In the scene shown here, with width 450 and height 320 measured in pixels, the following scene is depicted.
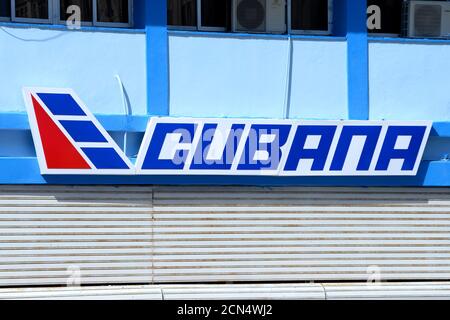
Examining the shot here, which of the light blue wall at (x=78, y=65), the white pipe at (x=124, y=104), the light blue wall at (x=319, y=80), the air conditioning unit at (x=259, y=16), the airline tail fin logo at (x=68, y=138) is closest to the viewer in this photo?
the airline tail fin logo at (x=68, y=138)

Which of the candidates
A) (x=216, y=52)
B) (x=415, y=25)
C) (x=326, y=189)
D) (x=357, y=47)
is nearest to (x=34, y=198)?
(x=216, y=52)

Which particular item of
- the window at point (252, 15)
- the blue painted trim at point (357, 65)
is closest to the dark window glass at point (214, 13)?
the window at point (252, 15)

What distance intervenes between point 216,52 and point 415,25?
8.65 feet

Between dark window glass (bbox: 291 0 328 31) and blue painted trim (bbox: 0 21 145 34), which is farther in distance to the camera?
dark window glass (bbox: 291 0 328 31)

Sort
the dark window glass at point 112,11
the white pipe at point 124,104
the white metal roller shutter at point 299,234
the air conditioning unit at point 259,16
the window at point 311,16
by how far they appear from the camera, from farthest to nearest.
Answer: the window at point 311,16, the air conditioning unit at point 259,16, the dark window glass at point 112,11, the white metal roller shutter at point 299,234, the white pipe at point 124,104

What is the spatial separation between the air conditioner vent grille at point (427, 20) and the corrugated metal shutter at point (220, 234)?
1990 millimetres

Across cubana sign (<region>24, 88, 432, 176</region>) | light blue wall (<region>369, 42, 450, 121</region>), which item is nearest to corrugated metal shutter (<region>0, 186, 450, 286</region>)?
cubana sign (<region>24, 88, 432, 176</region>)

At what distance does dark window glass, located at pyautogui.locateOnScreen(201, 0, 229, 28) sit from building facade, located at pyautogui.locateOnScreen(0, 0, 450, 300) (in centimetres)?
2

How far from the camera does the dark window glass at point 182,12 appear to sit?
11805 millimetres

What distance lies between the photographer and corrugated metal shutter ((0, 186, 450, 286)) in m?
11.1

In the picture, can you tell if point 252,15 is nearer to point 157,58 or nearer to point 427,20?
point 157,58

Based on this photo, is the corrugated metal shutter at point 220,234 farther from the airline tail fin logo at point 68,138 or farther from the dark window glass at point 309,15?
the dark window glass at point 309,15

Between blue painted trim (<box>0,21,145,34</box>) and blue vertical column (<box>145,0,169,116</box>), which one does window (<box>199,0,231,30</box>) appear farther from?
blue painted trim (<box>0,21,145,34</box>)
